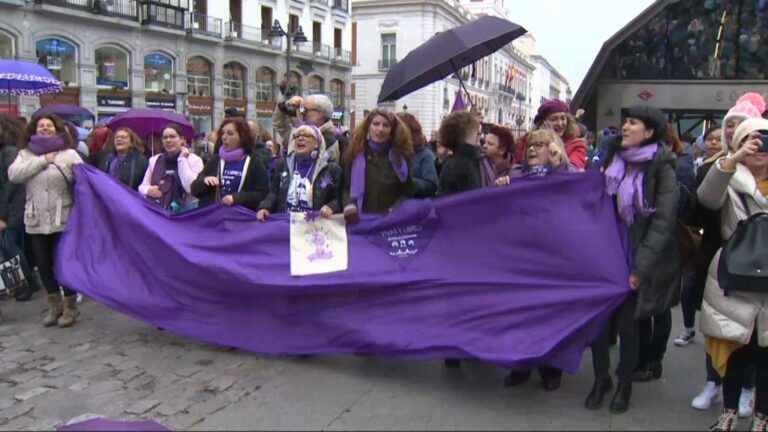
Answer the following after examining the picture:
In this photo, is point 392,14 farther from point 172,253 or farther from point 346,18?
point 172,253

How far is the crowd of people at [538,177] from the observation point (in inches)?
147

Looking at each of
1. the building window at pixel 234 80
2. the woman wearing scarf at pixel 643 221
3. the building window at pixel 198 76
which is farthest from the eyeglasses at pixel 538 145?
the building window at pixel 234 80

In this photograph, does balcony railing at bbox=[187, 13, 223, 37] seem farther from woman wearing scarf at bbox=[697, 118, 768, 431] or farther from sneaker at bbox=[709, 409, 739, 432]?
sneaker at bbox=[709, 409, 739, 432]

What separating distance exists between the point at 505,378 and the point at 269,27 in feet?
123

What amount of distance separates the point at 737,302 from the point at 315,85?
1660 inches

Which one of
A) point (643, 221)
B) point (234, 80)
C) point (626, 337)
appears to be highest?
point (234, 80)

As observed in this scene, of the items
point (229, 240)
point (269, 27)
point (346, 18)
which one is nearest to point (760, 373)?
point (229, 240)

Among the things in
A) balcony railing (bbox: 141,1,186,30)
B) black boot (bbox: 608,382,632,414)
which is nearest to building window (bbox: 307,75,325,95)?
balcony railing (bbox: 141,1,186,30)

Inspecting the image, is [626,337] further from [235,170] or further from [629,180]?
[235,170]

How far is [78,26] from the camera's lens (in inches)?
1074

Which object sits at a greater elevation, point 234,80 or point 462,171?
point 234,80

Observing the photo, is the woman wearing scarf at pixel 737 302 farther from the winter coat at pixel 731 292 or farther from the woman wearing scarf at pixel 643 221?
the woman wearing scarf at pixel 643 221

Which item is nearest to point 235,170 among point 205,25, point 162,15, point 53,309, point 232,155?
point 232,155

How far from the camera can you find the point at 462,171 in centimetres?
472
